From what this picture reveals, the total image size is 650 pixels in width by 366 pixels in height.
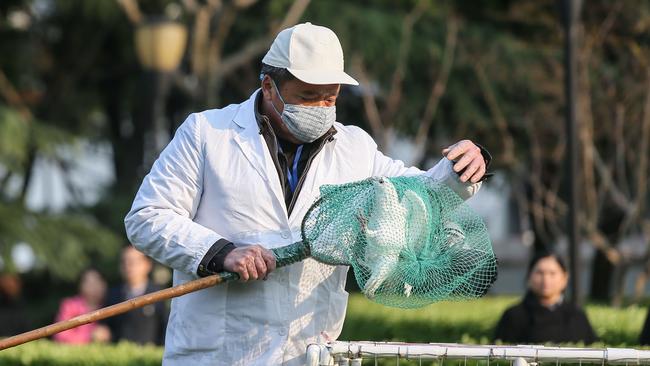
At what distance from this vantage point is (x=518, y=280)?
3169cm

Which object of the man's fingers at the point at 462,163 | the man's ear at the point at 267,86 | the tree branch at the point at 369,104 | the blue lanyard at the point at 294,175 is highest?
the tree branch at the point at 369,104

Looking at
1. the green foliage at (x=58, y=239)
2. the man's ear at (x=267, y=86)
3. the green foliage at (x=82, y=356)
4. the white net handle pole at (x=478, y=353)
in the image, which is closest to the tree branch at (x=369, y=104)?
the green foliage at (x=58, y=239)

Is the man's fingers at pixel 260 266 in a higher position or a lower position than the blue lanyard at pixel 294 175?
lower

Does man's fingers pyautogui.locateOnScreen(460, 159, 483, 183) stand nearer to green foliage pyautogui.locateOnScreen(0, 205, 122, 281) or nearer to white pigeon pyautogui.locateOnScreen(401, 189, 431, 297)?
white pigeon pyautogui.locateOnScreen(401, 189, 431, 297)

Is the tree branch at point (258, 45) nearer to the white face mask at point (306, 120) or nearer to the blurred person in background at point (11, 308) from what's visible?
the blurred person in background at point (11, 308)

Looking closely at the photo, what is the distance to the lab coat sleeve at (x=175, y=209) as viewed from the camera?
4.74m

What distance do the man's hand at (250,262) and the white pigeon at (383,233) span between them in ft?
1.05

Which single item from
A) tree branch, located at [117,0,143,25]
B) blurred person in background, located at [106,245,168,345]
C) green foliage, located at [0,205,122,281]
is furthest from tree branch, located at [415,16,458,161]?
blurred person in background, located at [106,245,168,345]

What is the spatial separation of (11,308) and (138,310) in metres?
7.89

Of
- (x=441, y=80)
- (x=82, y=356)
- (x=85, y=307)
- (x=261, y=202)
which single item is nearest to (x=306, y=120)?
(x=261, y=202)

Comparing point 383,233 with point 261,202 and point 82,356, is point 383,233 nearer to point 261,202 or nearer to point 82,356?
point 261,202

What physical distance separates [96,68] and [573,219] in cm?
1063

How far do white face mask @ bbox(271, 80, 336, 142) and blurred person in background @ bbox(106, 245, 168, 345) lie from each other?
619cm

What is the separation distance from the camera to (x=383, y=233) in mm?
4723
